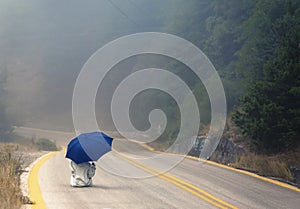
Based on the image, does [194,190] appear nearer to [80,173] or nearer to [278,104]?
[80,173]

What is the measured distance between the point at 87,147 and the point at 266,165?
602 cm

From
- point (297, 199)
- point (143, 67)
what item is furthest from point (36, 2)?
point (297, 199)

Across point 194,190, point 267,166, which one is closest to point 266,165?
point 267,166

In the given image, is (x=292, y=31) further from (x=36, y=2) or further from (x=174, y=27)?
(x=36, y=2)

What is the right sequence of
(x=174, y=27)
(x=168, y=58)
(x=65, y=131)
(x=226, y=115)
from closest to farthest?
1. (x=226, y=115)
2. (x=168, y=58)
3. (x=174, y=27)
4. (x=65, y=131)

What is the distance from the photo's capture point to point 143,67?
1930 inches

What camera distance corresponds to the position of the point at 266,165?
1174 centimetres

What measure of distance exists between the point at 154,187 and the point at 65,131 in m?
41.1

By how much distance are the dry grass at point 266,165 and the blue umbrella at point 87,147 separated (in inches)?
209

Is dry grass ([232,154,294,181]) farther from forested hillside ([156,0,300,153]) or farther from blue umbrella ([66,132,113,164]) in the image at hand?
blue umbrella ([66,132,113,164])

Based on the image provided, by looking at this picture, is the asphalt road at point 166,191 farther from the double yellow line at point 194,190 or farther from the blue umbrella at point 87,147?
the blue umbrella at point 87,147

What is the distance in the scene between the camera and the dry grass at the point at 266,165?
11070 mm

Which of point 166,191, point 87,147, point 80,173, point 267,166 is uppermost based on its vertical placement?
point 87,147

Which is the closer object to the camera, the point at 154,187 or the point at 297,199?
the point at 297,199
